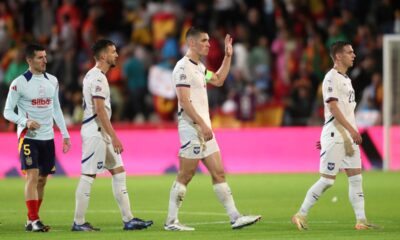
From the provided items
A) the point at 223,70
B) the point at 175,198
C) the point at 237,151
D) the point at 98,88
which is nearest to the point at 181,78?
the point at 223,70

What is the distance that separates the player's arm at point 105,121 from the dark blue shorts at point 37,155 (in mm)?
927

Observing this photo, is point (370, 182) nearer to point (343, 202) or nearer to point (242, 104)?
point (343, 202)

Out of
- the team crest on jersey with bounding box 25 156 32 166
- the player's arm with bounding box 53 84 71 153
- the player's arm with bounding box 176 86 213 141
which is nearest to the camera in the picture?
the player's arm with bounding box 176 86 213 141

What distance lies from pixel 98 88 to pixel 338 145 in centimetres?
317

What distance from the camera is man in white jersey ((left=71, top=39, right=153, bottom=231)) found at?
14.0 meters

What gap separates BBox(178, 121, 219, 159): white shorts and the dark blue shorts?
189cm

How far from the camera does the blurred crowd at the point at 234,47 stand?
27.2m

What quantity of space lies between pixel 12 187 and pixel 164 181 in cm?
333

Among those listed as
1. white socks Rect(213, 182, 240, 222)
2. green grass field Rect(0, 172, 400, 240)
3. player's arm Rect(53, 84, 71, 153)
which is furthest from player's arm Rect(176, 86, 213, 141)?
player's arm Rect(53, 84, 71, 153)

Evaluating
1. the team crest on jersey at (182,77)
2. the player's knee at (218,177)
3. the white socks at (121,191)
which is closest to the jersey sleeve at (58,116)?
the white socks at (121,191)

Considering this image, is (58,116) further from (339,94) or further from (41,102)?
(339,94)

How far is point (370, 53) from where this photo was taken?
2681 cm

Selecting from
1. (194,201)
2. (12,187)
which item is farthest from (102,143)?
(12,187)

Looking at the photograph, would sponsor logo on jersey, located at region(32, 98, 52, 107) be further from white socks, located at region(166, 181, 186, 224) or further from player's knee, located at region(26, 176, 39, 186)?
white socks, located at region(166, 181, 186, 224)
